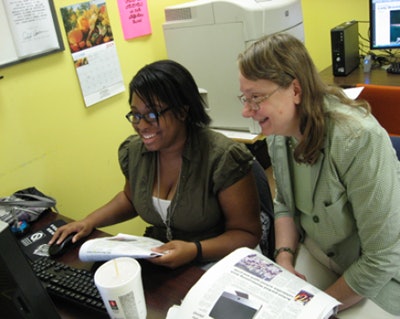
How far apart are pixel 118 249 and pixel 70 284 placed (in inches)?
6.3

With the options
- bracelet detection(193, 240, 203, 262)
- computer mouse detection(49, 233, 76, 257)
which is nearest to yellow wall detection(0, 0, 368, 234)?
computer mouse detection(49, 233, 76, 257)

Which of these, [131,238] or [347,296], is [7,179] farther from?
[347,296]

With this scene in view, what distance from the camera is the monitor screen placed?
2.22 m

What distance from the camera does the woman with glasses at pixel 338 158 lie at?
37.5 inches

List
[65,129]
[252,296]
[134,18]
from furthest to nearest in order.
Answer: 1. [134,18]
2. [65,129]
3. [252,296]

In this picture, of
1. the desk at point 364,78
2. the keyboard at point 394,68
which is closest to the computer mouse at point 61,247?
the desk at point 364,78

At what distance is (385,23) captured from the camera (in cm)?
229

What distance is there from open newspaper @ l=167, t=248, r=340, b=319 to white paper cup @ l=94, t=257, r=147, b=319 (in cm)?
9

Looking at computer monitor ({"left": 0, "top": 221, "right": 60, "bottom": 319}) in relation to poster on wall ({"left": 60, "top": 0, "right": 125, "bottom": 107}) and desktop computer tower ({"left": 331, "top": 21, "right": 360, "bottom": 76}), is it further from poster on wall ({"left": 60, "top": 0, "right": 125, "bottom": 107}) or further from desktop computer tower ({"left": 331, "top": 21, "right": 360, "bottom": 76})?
desktop computer tower ({"left": 331, "top": 21, "right": 360, "bottom": 76})

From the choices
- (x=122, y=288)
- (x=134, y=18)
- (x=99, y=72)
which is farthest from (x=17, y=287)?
(x=134, y=18)

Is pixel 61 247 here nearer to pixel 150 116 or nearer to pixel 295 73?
pixel 150 116

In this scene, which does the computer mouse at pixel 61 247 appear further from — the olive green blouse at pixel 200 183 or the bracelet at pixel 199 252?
the bracelet at pixel 199 252

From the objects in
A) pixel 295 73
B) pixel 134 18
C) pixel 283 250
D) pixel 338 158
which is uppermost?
pixel 134 18

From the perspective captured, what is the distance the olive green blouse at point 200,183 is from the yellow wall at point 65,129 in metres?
0.59
